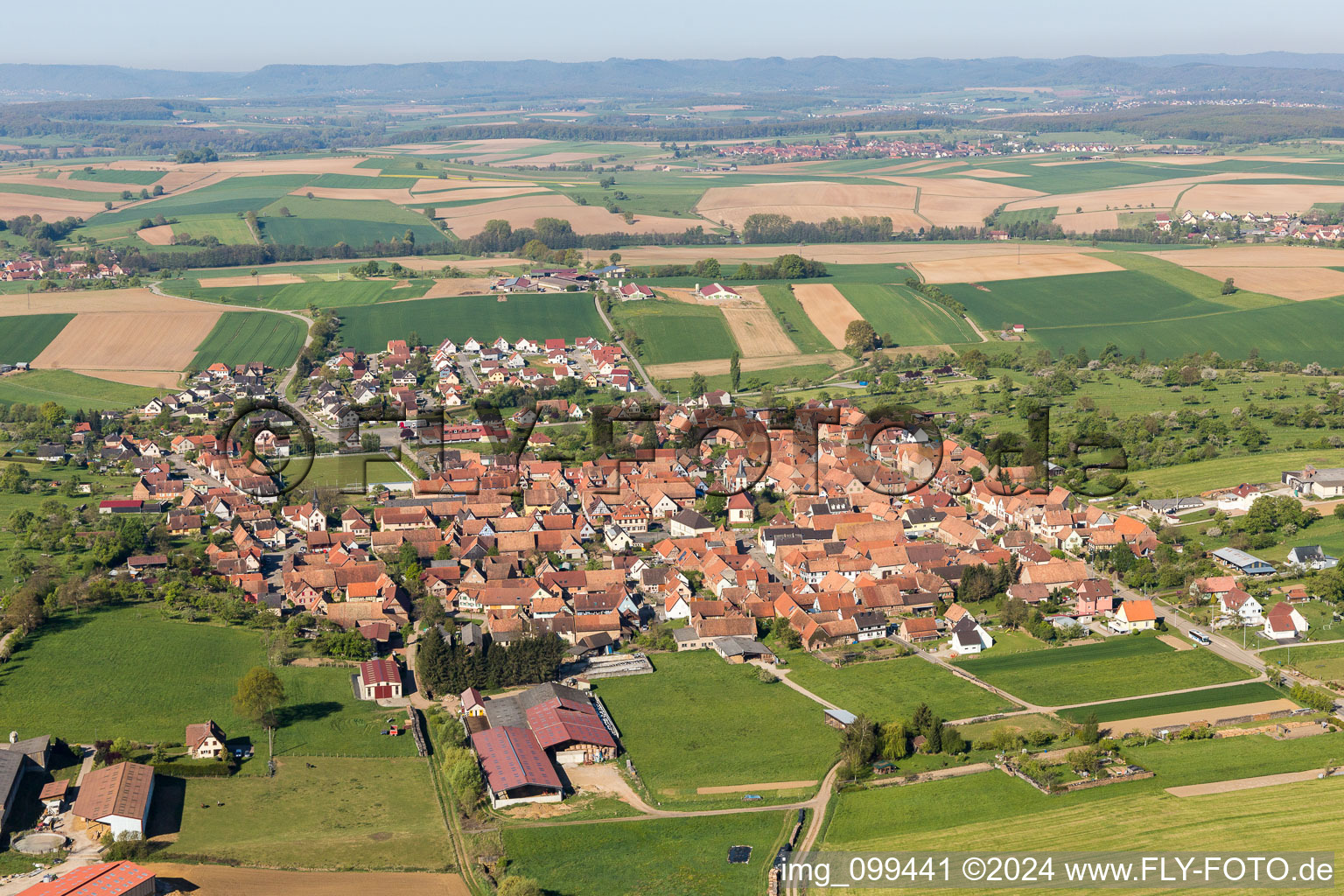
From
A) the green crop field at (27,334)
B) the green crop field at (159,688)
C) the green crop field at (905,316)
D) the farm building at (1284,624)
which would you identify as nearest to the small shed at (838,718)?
the green crop field at (159,688)

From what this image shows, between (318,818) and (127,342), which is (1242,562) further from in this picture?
(127,342)

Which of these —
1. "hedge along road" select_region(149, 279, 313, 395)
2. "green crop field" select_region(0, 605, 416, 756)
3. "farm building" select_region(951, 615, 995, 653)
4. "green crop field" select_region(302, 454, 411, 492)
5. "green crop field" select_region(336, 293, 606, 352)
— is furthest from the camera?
"green crop field" select_region(336, 293, 606, 352)

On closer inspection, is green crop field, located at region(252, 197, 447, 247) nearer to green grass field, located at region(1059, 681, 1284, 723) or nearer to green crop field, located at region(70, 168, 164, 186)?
green crop field, located at region(70, 168, 164, 186)

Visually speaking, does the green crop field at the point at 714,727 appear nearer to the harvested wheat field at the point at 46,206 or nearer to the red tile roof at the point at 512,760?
the red tile roof at the point at 512,760

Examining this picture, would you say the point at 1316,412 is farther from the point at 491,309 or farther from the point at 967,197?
the point at 967,197

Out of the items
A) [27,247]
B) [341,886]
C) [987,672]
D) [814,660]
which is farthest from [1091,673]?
[27,247]

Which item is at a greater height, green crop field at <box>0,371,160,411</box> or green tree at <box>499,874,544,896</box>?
green crop field at <box>0,371,160,411</box>

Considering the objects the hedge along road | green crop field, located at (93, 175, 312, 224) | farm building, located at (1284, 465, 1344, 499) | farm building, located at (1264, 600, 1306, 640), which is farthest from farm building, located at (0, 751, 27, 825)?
green crop field, located at (93, 175, 312, 224)
